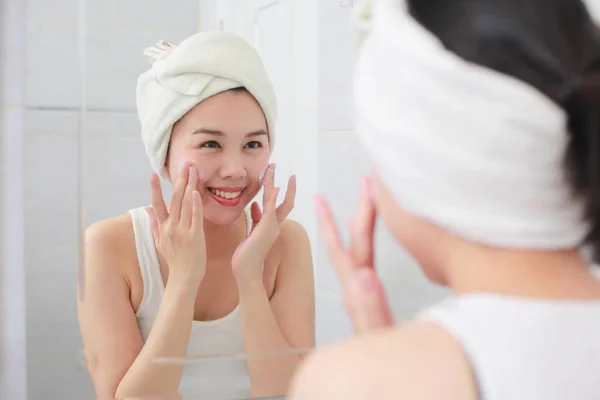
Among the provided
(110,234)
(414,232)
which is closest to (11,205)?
(110,234)

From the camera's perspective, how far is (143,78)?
77 cm

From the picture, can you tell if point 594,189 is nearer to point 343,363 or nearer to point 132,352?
point 343,363

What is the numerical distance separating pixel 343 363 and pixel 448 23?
269mm

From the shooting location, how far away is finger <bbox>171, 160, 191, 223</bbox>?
0.76 metres

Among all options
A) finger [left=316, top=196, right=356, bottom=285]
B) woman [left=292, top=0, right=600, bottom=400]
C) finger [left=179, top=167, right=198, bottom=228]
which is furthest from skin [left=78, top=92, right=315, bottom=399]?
woman [left=292, top=0, right=600, bottom=400]

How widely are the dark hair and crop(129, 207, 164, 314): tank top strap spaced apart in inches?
18.7

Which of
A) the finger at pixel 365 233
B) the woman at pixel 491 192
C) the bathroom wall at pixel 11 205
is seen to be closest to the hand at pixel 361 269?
the finger at pixel 365 233

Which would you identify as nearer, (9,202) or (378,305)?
(378,305)

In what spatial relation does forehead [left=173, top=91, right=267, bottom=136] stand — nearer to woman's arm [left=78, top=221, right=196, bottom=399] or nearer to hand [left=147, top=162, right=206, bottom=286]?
hand [left=147, top=162, right=206, bottom=286]

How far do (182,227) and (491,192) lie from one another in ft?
1.45

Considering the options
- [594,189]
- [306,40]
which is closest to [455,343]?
[594,189]

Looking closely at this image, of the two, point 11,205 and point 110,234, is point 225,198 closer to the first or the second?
point 110,234

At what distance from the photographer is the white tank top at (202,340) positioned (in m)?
0.78

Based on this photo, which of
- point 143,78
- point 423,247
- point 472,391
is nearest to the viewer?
point 472,391
